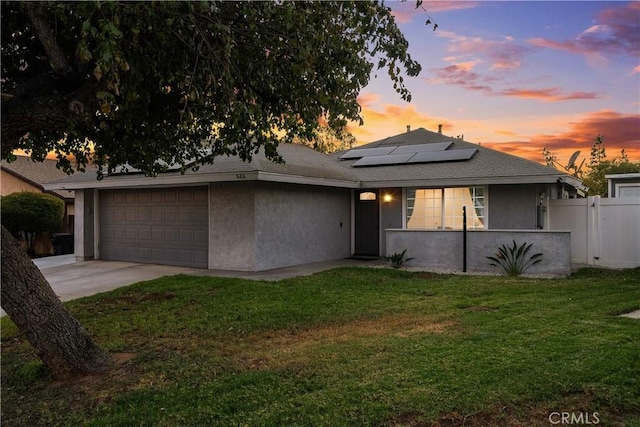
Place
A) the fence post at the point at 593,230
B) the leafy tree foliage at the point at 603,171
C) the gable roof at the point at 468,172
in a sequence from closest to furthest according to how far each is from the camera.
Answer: the gable roof at the point at 468,172
the fence post at the point at 593,230
the leafy tree foliage at the point at 603,171

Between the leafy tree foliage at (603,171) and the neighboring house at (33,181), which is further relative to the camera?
the leafy tree foliage at (603,171)

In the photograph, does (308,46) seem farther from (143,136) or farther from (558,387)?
(558,387)

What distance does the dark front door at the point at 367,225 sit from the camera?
595 inches

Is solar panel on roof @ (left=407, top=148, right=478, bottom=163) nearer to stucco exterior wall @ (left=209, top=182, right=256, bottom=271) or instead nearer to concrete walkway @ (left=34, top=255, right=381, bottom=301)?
concrete walkway @ (left=34, top=255, right=381, bottom=301)

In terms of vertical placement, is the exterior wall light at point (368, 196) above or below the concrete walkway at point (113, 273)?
above

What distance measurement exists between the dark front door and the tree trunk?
10872 mm

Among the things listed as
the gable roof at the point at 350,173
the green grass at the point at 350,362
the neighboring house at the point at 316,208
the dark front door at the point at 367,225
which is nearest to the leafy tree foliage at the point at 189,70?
the green grass at the point at 350,362

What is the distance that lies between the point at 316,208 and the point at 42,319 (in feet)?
31.9

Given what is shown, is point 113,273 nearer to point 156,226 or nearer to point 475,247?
point 156,226

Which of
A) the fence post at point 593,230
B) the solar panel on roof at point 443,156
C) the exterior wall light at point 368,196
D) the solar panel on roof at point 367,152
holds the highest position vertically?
the solar panel on roof at point 367,152

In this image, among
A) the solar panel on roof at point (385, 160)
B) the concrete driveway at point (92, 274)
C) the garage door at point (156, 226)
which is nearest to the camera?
the concrete driveway at point (92, 274)

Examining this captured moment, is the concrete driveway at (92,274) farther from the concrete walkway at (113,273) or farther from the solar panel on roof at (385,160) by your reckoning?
the solar panel on roof at (385,160)

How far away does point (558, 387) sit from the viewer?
370cm

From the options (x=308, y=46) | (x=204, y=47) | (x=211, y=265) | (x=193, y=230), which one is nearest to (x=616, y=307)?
(x=308, y=46)
